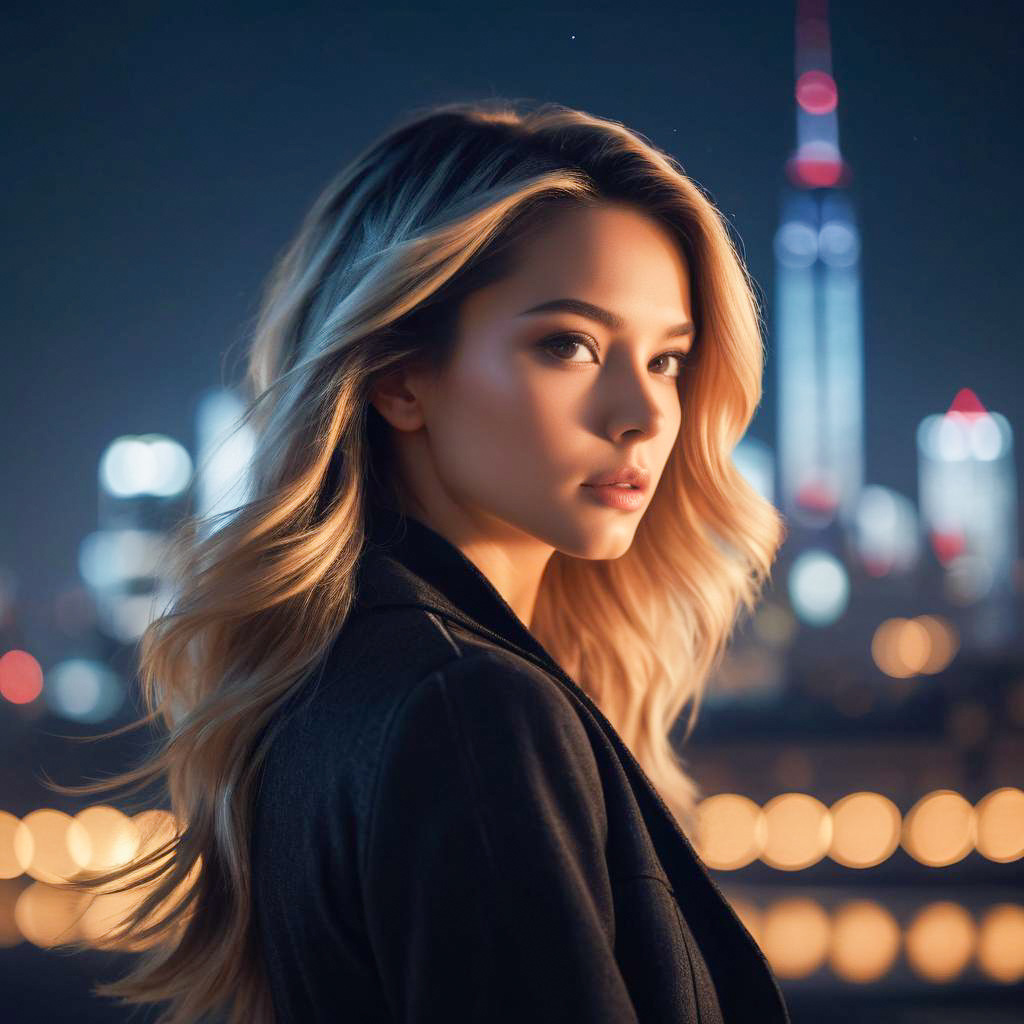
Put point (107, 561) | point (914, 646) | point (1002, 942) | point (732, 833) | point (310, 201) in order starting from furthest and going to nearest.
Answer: point (914, 646) → point (107, 561) → point (732, 833) → point (1002, 942) → point (310, 201)

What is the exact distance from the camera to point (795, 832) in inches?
406

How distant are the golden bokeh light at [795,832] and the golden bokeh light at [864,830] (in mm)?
110

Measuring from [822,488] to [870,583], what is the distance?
2808 cm

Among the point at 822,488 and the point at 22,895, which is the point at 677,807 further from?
the point at 822,488

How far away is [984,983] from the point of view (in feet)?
13.6

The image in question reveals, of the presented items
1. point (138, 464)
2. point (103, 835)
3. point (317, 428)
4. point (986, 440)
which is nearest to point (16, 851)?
point (103, 835)

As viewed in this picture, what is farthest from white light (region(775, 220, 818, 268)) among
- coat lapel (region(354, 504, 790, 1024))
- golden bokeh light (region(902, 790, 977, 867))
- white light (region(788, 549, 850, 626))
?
coat lapel (region(354, 504, 790, 1024))

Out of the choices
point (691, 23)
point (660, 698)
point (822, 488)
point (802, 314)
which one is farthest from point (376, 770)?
point (802, 314)

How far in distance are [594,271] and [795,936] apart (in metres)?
5.84

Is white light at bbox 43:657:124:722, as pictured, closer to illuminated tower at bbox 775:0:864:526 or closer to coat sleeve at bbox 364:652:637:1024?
coat sleeve at bbox 364:652:637:1024

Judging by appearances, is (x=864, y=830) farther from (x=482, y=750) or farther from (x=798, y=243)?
(x=798, y=243)

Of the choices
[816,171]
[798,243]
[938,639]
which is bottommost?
[938,639]

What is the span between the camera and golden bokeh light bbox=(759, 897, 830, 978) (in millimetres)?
4902

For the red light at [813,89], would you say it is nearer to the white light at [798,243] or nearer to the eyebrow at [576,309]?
the white light at [798,243]
